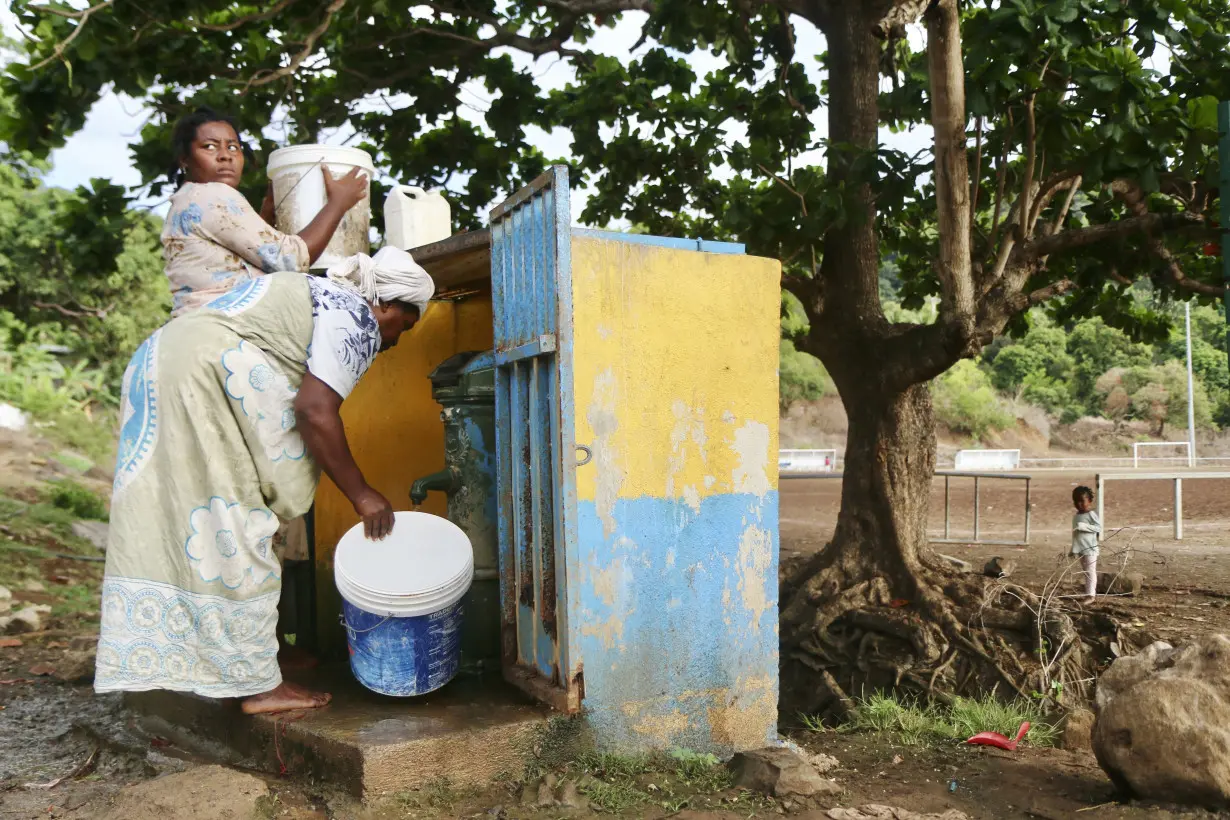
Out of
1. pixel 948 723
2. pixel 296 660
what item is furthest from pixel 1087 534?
pixel 296 660

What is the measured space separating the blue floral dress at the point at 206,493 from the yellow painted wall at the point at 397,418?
1436 millimetres

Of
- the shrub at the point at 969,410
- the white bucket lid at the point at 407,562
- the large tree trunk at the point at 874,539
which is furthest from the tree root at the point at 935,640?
the shrub at the point at 969,410

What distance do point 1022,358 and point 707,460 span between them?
39.3 metres

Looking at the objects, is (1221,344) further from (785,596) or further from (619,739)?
(619,739)

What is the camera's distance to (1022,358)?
40.1 metres

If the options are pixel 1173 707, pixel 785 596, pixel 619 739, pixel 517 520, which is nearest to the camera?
pixel 1173 707

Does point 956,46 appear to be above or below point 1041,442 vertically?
above

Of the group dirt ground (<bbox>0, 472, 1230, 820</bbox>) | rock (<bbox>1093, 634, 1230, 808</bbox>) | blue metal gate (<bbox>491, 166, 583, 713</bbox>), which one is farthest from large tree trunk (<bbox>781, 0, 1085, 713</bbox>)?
blue metal gate (<bbox>491, 166, 583, 713</bbox>)

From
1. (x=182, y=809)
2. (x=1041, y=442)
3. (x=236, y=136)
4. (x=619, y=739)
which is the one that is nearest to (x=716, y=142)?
(x=236, y=136)

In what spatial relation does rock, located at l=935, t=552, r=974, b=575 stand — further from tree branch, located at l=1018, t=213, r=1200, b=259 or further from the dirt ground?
tree branch, located at l=1018, t=213, r=1200, b=259

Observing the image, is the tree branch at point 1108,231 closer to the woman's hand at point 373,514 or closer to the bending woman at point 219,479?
the woman's hand at point 373,514

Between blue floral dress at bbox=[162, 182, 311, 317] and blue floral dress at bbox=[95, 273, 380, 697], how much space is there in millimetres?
139

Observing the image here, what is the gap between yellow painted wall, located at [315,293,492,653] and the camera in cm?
514

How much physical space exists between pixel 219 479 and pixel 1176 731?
10.9 feet
